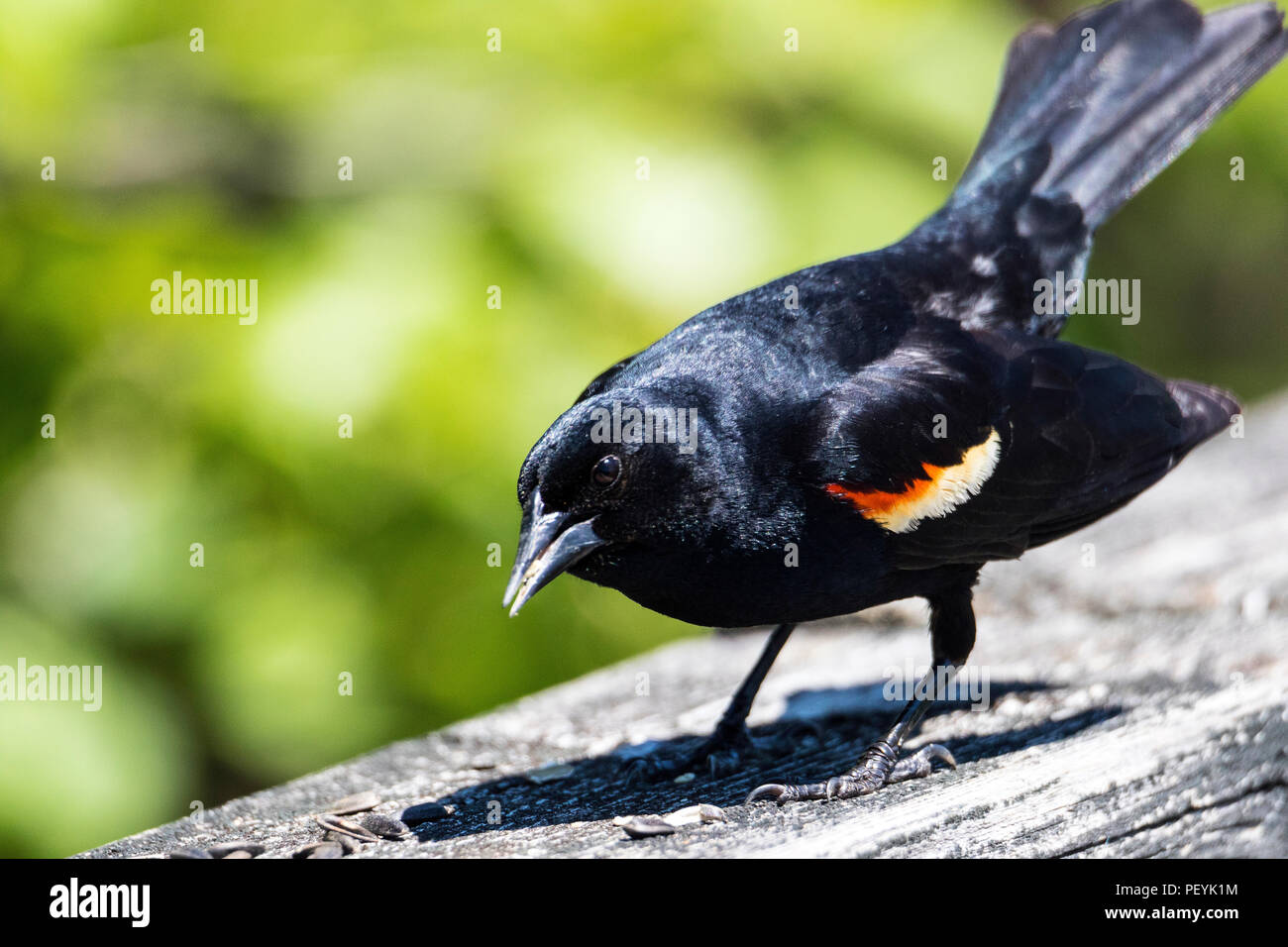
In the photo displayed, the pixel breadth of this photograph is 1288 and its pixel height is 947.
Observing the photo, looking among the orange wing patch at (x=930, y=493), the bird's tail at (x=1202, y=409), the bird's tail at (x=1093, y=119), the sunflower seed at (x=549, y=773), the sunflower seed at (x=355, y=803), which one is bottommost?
the sunflower seed at (x=355, y=803)

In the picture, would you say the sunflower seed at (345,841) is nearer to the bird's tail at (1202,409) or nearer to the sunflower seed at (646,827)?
the sunflower seed at (646,827)

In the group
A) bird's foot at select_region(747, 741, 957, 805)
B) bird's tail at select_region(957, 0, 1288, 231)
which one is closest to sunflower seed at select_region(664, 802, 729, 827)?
bird's foot at select_region(747, 741, 957, 805)

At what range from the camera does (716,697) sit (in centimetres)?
371

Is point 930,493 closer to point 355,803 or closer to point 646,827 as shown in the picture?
point 646,827

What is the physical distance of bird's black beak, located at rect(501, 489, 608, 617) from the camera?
8.68 feet

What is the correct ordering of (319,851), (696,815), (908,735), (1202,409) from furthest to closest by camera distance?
(1202,409), (908,735), (696,815), (319,851)

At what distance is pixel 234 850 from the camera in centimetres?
248

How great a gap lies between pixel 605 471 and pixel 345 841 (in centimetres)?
84

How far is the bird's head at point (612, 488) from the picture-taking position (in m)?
2.67

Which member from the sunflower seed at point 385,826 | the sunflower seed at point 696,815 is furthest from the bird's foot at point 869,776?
the sunflower seed at point 385,826

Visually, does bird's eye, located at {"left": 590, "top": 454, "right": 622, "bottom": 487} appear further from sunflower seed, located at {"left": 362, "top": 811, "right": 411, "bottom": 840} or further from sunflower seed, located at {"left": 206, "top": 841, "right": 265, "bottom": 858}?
sunflower seed, located at {"left": 206, "top": 841, "right": 265, "bottom": 858}

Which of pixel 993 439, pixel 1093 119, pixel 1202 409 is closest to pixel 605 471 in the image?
pixel 993 439

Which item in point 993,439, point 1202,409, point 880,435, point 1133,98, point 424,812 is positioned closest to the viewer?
point 424,812

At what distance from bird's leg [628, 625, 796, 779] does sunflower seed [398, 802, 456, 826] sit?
0.47 meters
